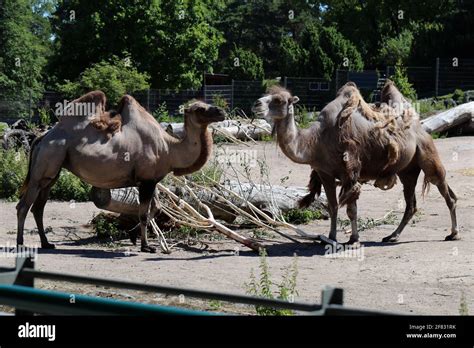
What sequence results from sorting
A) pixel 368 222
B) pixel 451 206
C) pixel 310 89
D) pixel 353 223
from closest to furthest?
pixel 353 223 → pixel 451 206 → pixel 368 222 → pixel 310 89

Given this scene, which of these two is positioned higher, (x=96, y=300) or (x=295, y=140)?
(x=295, y=140)

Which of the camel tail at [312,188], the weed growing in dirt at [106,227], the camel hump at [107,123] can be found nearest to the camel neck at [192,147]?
the camel hump at [107,123]

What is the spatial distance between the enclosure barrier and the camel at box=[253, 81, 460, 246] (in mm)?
7618

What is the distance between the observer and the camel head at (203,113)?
11.9 m

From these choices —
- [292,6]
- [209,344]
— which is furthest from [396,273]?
[292,6]

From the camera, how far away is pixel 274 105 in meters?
11.8

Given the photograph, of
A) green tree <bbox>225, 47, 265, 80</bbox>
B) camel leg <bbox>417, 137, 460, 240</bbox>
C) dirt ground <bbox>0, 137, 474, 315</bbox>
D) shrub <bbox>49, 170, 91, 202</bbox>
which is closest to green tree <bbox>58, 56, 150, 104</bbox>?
green tree <bbox>225, 47, 265, 80</bbox>

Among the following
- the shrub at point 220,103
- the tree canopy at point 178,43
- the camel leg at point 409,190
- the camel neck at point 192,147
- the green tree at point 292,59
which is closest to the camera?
the camel neck at point 192,147

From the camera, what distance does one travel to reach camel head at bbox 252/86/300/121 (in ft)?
38.1

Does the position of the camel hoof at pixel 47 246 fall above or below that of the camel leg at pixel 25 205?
below

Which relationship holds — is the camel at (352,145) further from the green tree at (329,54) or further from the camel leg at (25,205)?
the green tree at (329,54)

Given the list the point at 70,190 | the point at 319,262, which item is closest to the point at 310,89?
the point at 70,190

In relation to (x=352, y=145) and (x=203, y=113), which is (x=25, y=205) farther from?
(x=352, y=145)

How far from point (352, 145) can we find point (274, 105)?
1201 mm
